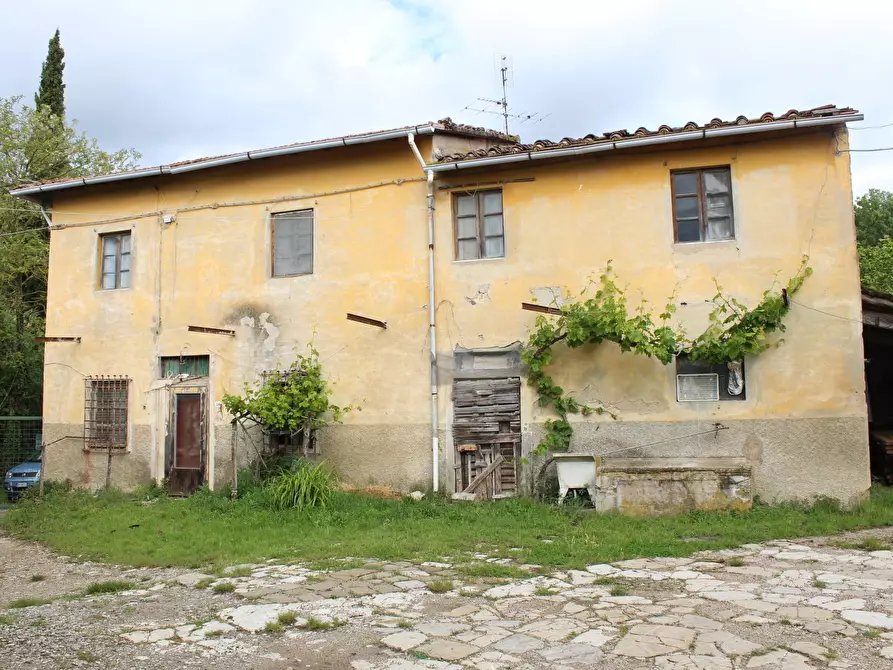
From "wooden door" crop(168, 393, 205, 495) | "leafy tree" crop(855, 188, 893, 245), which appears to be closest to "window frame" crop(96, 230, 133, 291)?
"wooden door" crop(168, 393, 205, 495)

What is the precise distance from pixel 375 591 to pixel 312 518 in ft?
12.3

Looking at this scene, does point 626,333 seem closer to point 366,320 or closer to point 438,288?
point 438,288

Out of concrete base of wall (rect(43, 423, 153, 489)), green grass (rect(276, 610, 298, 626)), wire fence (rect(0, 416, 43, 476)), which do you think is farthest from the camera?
wire fence (rect(0, 416, 43, 476))

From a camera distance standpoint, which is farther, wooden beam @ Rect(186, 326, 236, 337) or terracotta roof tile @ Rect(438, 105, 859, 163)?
wooden beam @ Rect(186, 326, 236, 337)

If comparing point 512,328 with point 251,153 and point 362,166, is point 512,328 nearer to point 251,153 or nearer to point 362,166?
point 362,166

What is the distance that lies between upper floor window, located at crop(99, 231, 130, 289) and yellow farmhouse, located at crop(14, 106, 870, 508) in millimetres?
39

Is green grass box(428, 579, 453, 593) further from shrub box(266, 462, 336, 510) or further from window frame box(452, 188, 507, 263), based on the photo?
window frame box(452, 188, 507, 263)

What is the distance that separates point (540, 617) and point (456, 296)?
6435mm

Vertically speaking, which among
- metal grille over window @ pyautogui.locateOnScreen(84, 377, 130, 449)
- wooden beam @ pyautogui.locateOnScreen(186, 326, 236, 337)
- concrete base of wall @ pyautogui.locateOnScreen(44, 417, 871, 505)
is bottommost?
concrete base of wall @ pyautogui.locateOnScreen(44, 417, 871, 505)

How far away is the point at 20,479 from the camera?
14.4 m

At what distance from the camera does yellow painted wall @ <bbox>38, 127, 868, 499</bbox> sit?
9.95 metres

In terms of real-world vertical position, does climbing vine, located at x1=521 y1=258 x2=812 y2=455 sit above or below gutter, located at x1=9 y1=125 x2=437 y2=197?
below

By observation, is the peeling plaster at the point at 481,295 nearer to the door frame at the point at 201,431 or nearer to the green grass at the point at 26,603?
the door frame at the point at 201,431

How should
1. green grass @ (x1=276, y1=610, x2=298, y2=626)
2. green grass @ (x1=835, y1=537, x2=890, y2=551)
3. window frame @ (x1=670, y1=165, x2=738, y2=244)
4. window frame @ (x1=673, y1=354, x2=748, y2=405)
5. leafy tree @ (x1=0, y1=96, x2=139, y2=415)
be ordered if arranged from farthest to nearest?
leafy tree @ (x1=0, y1=96, x2=139, y2=415) < window frame @ (x1=670, y1=165, x2=738, y2=244) < window frame @ (x1=673, y1=354, x2=748, y2=405) < green grass @ (x1=835, y1=537, x2=890, y2=551) < green grass @ (x1=276, y1=610, x2=298, y2=626)
